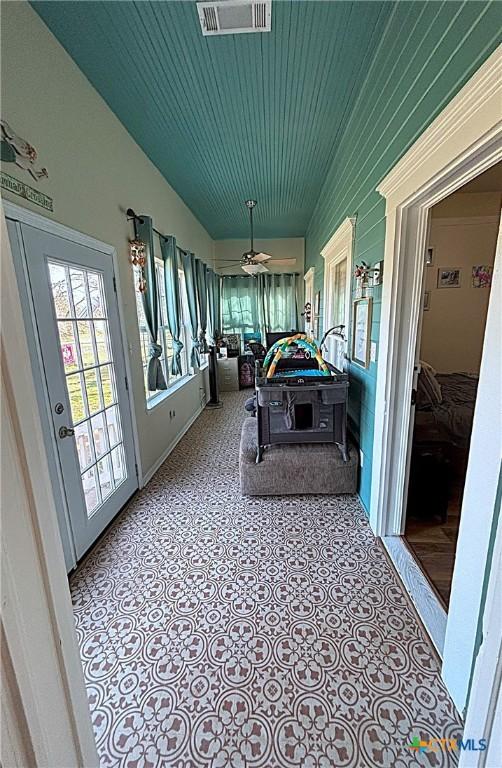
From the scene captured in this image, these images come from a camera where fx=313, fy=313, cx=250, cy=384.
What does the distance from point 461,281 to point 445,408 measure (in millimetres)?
2463

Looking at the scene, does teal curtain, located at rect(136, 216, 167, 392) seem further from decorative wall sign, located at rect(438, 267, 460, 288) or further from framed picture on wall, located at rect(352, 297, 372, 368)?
decorative wall sign, located at rect(438, 267, 460, 288)

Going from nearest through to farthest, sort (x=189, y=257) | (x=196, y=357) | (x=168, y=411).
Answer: (x=168, y=411) → (x=189, y=257) → (x=196, y=357)

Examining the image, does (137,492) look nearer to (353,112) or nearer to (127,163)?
(127,163)

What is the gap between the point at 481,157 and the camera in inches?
46.1

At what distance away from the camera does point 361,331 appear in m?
2.47

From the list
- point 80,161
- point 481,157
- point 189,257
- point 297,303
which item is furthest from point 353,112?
point 297,303

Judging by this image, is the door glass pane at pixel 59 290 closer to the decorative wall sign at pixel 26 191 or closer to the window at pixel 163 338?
the decorative wall sign at pixel 26 191

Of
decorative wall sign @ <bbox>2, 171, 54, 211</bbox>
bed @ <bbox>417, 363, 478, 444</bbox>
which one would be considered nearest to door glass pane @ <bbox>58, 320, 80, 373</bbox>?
decorative wall sign @ <bbox>2, 171, 54, 211</bbox>

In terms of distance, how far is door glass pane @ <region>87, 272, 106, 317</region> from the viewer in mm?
2238

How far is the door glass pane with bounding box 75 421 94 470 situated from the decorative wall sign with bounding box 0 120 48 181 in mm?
1453

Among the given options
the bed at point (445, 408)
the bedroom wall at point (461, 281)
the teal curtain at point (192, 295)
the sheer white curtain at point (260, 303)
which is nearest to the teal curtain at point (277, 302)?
the sheer white curtain at point (260, 303)

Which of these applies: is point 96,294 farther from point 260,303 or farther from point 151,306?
point 260,303

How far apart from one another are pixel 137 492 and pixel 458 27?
337cm

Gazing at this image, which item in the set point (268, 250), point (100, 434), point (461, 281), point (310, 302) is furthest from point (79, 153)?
point (268, 250)
